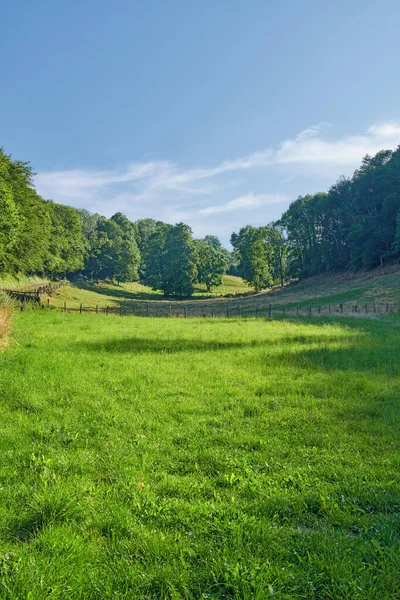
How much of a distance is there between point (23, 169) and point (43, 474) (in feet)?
152

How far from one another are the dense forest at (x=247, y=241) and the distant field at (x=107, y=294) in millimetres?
4263

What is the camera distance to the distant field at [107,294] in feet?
191

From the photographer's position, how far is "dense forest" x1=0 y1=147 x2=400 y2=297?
4488 cm

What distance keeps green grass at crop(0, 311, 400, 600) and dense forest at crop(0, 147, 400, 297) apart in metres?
33.9

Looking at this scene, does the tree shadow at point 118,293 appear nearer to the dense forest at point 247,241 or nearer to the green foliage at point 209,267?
the dense forest at point 247,241

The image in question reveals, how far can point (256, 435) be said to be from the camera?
707 centimetres

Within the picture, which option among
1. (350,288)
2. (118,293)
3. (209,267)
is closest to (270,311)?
(350,288)

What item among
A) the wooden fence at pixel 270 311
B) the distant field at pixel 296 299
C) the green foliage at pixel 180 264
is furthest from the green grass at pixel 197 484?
the green foliage at pixel 180 264

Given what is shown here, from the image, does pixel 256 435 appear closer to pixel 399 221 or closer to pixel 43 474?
pixel 43 474

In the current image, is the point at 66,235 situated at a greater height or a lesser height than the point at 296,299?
greater

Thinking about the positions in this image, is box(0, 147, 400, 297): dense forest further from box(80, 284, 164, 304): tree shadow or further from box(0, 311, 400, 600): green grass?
box(0, 311, 400, 600): green grass

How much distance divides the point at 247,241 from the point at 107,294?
3942cm

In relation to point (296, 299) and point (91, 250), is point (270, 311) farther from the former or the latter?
point (91, 250)

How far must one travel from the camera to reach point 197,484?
5.20 metres
